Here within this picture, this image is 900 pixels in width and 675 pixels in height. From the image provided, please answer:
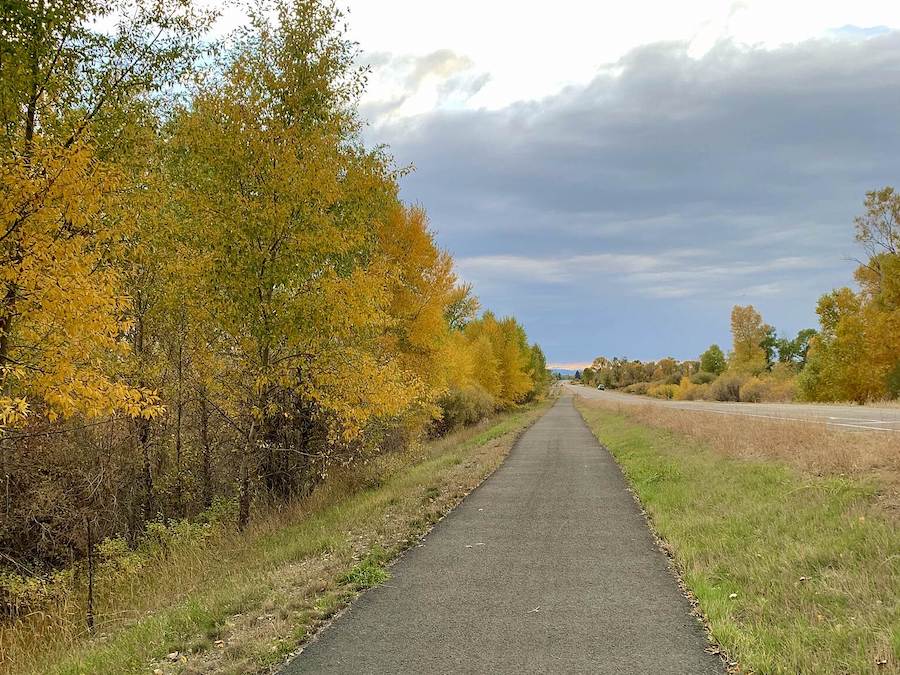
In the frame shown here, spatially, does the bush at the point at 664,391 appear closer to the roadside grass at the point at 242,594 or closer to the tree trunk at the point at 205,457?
the tree trunk at the point at 205,457

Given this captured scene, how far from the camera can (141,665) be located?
489 centimetres

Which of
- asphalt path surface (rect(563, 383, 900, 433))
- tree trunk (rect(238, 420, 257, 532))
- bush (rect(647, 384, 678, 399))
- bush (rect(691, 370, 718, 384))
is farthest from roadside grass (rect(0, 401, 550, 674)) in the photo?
bush (rect(691, 370, 718, 384))

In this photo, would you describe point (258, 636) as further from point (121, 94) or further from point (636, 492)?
point (636, 492)

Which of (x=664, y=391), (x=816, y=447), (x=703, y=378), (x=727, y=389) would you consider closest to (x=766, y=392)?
(x=727, y=389)

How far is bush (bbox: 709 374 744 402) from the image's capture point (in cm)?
5794

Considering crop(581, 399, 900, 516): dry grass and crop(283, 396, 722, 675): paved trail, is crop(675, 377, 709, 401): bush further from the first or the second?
crop(283, 396, 722, 675): paved trail

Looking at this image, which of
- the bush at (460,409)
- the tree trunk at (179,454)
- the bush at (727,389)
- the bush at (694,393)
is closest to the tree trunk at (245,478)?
the tree trunk at (179,454)

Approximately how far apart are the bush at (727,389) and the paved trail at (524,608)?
54192 millimetres

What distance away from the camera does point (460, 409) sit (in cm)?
3372

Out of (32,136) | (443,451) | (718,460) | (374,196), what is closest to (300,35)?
(374,196)

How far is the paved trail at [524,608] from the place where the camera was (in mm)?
4625

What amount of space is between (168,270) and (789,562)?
10.5 metres

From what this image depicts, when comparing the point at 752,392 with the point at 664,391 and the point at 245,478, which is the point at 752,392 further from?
the point at 245,478

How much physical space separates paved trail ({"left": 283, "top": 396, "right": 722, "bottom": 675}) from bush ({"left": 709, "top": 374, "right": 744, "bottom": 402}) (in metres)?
54.2
